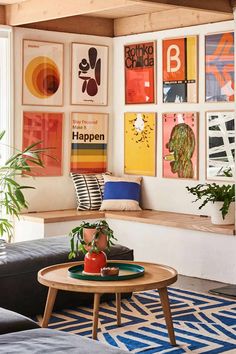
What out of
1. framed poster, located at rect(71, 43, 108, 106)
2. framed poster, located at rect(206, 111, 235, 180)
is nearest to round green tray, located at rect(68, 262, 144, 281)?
framed poster, located at rect(206, 111, 235, 180)

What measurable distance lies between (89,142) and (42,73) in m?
0.94

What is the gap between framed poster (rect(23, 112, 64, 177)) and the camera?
8.09 metres

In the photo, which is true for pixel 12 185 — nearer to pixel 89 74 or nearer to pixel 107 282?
pixel 89 74

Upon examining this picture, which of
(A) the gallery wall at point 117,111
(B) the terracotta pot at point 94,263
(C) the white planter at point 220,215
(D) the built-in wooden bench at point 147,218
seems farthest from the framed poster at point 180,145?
(B) the terracotta pot at point 94,263

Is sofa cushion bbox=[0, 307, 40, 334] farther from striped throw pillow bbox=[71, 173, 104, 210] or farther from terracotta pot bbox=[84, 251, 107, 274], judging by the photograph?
striped throw pillow bbox=[71, 173, 104, 210]

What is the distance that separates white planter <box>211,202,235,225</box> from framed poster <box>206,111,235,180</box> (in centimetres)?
49


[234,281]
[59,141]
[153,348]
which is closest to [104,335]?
[153,348]

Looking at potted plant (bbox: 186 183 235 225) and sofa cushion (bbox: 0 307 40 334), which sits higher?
potted plant (bbox: 186 183 235 225)

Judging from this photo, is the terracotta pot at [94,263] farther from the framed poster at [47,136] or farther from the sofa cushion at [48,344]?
the framed poster at [47,136]

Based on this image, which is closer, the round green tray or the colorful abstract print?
the round green tray

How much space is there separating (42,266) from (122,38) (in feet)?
11.9

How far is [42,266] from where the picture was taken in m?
5.74

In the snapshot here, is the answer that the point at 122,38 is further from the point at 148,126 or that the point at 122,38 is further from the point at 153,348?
the point at 153,348

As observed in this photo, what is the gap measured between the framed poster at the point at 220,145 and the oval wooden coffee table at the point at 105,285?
2.47 meters
